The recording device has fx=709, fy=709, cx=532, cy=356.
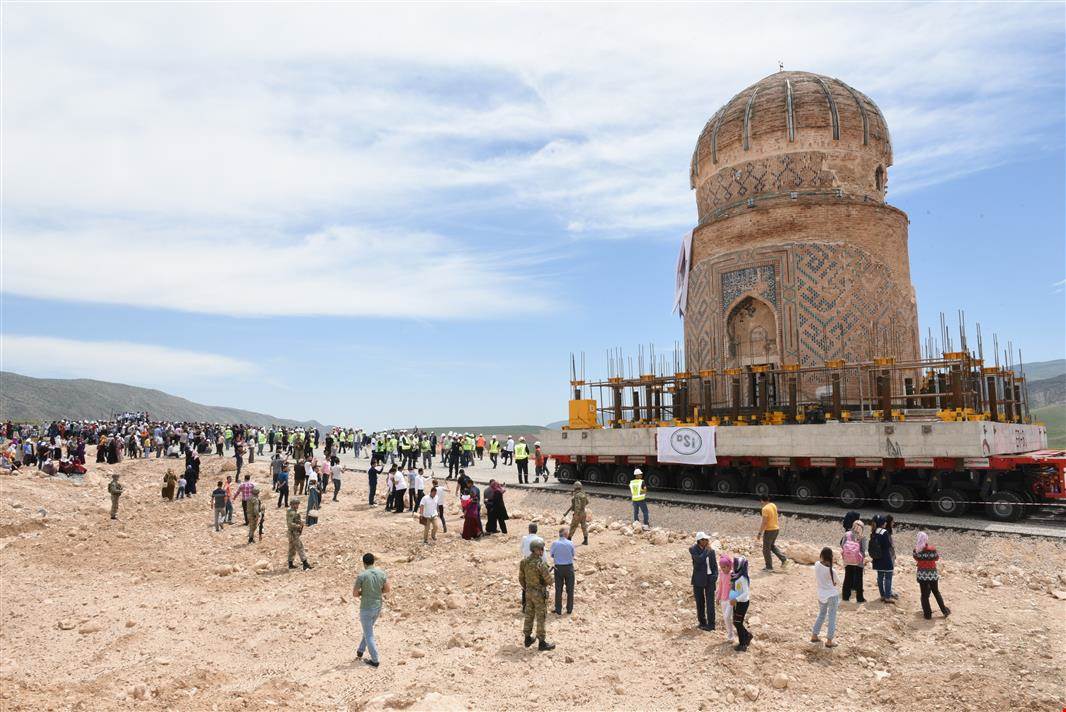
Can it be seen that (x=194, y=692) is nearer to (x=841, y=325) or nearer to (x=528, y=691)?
(x=528, y=691)

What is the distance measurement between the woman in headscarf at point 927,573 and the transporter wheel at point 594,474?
1531 cm

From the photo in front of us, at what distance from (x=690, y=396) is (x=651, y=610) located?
54.3 feet

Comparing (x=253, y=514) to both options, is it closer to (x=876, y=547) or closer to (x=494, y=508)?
(x=494, y=508)

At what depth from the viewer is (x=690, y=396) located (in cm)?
2717

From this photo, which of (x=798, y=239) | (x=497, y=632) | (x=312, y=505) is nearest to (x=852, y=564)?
(x=497, y=632)

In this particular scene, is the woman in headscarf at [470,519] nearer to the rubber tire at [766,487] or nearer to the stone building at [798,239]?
the rubber tire at [766,487]

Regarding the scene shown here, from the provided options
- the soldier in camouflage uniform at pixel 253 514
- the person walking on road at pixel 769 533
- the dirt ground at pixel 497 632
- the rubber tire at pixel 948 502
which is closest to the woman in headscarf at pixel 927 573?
the dirt ground at pixel 497 632

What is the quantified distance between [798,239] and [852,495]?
35.5 feet

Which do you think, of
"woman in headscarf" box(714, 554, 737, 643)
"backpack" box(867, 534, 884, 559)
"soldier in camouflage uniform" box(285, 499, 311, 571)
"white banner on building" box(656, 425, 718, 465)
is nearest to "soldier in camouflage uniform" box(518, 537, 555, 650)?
"woman in headscarf" box(714, 554, 737, 643)

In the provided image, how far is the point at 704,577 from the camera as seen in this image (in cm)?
1033

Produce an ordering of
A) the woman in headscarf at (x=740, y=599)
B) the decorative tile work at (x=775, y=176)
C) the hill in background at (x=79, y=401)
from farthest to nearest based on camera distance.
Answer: the hill in background at (x=79, y=401) → the decorative tile work at (x=775, y=176) → the woman in headscarf at (x=740, y=599)

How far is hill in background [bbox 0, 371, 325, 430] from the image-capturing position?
96250mm

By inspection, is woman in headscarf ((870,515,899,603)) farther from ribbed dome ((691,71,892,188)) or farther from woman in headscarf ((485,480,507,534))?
ribbed dome ((691,71,892,188))

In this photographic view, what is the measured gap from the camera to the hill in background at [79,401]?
316 ft
